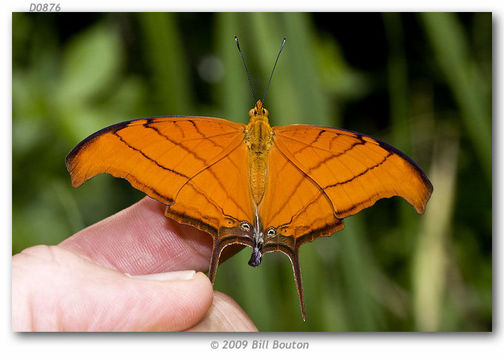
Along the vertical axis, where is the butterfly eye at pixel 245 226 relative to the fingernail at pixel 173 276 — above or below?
above

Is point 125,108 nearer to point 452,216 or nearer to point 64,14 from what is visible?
point 64,14

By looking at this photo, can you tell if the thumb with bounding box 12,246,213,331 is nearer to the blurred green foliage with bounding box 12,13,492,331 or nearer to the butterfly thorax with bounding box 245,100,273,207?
the butterfly thorax with bounding box 245,100,273,207

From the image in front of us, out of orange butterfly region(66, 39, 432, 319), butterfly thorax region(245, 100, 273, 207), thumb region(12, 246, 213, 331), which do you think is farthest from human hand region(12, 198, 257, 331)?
butterfly thorax region(245, 100, 273, 207)

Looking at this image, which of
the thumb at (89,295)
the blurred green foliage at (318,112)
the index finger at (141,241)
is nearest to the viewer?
the thumb at (89,295)

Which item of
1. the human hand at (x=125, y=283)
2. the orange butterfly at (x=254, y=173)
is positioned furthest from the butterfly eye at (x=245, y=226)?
the human hand at (x=125, y=283)

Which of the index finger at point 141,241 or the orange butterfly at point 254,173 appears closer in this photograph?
the orange butterfly at point 254,173

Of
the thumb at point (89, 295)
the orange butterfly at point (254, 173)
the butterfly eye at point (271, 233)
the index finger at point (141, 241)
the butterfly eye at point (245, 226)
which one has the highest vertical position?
the orange butterfly at point (254, 173)

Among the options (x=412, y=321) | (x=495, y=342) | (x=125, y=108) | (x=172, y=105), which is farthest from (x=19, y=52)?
(x=495, y=342)

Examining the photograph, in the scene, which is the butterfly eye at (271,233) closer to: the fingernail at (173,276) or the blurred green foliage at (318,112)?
the fingernail at (173,276)
